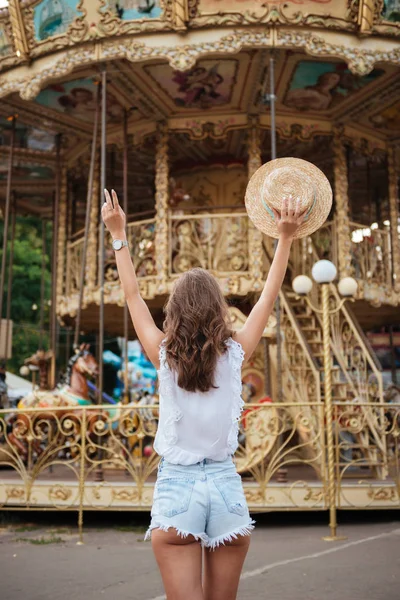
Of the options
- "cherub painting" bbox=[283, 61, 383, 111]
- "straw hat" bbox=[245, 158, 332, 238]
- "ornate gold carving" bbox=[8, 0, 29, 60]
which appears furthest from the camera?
"cherub painting" bbox=[283, 61, 383, 111]

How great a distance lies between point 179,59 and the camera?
10734 mm

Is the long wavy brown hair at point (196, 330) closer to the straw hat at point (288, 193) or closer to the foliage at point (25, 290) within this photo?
the straw hat at point (288, 193)

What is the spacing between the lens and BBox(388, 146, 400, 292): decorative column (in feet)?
46.6

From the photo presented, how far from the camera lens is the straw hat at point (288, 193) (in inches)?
111

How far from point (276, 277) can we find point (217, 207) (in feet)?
36.1

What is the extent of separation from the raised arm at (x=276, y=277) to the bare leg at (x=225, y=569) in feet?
2.19

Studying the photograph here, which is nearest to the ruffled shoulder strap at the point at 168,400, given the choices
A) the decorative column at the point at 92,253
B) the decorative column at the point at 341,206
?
the decorative column at the point at 341,206

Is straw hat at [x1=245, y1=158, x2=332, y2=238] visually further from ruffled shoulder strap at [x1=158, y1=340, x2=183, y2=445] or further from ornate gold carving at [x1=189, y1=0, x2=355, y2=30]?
ornate gold carving at [x1=189, y1=0, x2=355, y2=30]

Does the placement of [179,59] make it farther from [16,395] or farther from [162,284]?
[16,395]

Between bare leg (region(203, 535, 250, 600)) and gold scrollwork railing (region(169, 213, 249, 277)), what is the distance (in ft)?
35.6

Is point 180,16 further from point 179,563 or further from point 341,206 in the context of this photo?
point 179,563

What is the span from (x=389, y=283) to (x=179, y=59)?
6.39m

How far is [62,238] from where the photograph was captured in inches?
602

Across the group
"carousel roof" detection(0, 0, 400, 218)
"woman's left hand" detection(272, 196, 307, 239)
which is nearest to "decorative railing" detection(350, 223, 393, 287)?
"carousel roof" detection(0, 0, 400, 218)
